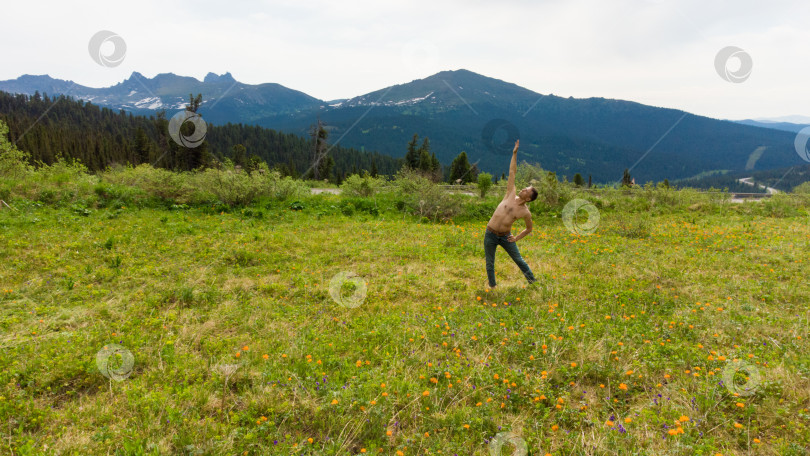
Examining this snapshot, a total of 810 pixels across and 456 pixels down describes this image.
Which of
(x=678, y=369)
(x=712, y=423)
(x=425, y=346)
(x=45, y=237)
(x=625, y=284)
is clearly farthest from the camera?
(x=45, y=237)

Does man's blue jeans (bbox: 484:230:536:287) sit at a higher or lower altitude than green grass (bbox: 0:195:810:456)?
higher

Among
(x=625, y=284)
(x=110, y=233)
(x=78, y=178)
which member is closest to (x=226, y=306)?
(x=110, y=233)

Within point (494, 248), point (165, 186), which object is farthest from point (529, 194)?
point (165, 186)

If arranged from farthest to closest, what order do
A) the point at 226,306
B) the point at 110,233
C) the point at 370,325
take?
the point at 110,233, the point at 226,306, the point at 370,325

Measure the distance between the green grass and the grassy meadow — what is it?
A: 0.03 m

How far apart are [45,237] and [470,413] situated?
12931 mm

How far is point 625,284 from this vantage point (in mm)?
7781

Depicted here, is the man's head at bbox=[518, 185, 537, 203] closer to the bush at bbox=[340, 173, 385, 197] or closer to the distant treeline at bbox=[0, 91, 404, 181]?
the bush at bbox=[340, 173, 385, 197]

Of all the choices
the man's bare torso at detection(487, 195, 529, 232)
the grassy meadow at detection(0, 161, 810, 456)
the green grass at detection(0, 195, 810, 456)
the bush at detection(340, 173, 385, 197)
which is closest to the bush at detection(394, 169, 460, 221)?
the bush at detection(340, 173, 385, 197)

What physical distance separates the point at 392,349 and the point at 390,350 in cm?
4

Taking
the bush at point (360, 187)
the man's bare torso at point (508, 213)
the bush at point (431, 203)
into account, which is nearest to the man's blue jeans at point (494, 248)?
the man's bare torso at point (508, 213)

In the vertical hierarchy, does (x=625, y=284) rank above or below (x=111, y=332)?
above

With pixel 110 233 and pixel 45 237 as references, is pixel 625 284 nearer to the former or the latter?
pixel 110 233

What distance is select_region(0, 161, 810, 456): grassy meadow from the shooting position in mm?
3633
